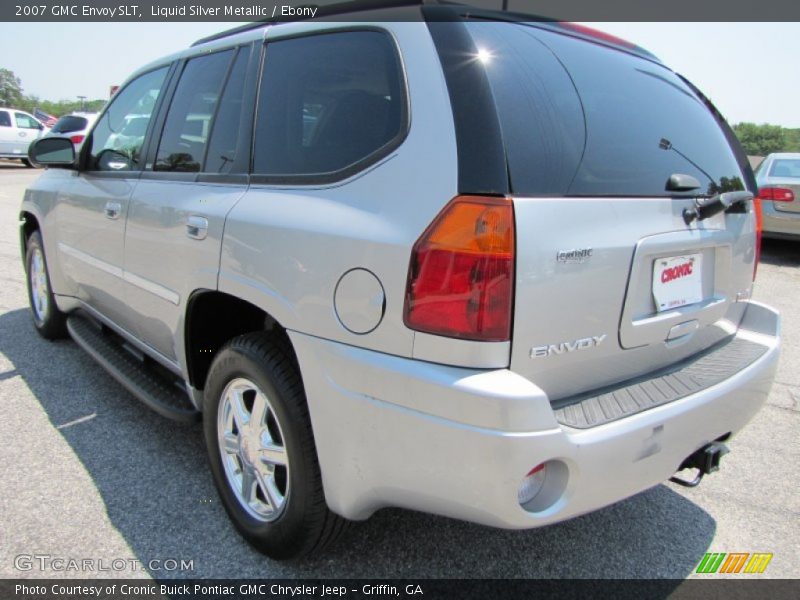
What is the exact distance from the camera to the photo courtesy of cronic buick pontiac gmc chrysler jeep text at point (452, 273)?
5.30ft

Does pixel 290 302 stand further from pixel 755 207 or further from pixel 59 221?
pixel 59 221

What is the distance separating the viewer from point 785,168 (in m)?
8.96

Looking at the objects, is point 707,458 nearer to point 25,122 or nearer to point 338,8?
point 338,8

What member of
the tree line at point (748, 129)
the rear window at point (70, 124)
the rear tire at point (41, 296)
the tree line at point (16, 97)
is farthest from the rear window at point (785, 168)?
the tree line at point (16, 97)

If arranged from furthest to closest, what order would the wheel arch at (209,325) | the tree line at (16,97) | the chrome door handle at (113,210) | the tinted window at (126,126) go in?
the tree line at (16,97)
the tinted window at (126,126)
the chrome door handle at (113,210)
the wheel arch at (209,325)

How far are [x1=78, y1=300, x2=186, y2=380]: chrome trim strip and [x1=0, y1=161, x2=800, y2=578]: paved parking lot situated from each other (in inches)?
16.5

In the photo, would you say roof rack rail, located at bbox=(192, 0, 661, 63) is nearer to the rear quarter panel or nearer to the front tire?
the rear quarter panel

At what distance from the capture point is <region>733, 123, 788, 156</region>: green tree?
4344cm

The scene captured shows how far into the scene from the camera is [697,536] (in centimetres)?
252

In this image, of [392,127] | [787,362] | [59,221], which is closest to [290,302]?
[392,127]

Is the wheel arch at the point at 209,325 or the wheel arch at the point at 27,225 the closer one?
the wheel arch at the point at 209,325

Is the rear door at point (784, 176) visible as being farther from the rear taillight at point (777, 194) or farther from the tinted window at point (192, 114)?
the tinted window at point (192, 114)

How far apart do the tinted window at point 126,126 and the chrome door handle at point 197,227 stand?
896 millimetres

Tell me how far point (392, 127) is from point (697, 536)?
2070mm
